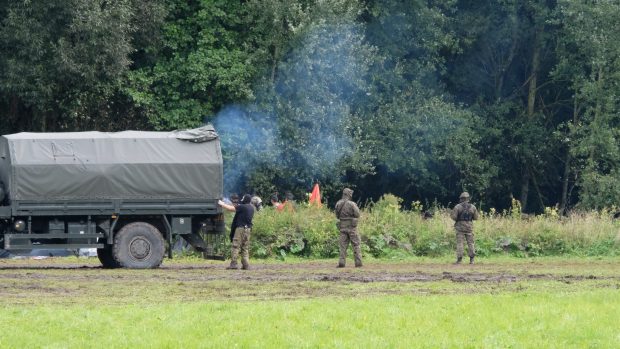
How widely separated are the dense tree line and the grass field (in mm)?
15123

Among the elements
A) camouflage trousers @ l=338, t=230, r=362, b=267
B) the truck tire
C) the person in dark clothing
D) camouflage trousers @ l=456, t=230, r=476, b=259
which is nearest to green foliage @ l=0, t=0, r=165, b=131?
the truck tire

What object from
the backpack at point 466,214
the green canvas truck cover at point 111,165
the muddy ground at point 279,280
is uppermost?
the green canvas truck cover at point 111,165

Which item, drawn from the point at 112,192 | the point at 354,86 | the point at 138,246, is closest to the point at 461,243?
the point at 138,246

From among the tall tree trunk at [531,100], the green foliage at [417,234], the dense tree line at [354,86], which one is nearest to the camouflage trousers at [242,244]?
the green foliage at [417,234]

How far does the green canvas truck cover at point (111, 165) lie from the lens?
30781 mm

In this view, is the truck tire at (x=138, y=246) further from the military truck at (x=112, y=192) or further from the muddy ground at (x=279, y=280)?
the muddy ground at (x=279, y=280)

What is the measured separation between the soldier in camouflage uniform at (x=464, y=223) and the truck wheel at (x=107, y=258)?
9.27 m

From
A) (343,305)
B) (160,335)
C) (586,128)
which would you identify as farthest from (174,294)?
(586,128)

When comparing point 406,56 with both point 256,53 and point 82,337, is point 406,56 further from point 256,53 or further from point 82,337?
point 82,337

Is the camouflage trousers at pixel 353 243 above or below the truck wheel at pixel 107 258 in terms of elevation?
above

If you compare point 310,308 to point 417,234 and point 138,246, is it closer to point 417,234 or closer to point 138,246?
point 138,246

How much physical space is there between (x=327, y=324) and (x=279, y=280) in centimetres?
934

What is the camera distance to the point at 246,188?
50406 mm

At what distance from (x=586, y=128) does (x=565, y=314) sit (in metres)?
37.5
